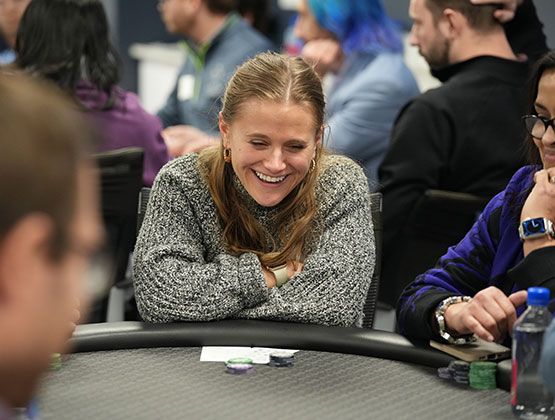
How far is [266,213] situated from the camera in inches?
94.8

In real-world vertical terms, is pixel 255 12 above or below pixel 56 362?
above

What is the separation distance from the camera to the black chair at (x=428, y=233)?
302cm

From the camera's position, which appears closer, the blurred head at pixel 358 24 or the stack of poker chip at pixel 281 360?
the stack of poker chip at pixel 281 360

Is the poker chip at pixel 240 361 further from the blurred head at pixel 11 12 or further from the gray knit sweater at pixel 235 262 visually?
the blurred head at pixel 11 12

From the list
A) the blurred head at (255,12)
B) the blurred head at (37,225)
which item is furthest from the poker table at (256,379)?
the blurred head at (255,12)

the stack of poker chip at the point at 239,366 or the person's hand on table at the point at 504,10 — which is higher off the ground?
the person's hand on table at the point at 504,10

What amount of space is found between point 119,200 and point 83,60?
79 centimetres

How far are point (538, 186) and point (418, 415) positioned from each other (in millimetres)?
708

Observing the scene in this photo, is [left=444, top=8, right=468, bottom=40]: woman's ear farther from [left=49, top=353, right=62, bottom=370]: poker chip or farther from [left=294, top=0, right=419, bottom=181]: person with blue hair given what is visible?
[left=49, top=353, right=62, bottom=370]: poker chip

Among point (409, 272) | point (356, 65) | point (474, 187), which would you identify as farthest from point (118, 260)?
point (356, 65)

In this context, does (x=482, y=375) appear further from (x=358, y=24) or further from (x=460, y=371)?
(x=358, y=24)

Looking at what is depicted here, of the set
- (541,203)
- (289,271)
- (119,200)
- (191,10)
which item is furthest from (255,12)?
(541,203)

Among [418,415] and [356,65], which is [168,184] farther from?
[356,65]

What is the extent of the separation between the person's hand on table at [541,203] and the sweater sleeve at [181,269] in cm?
60
